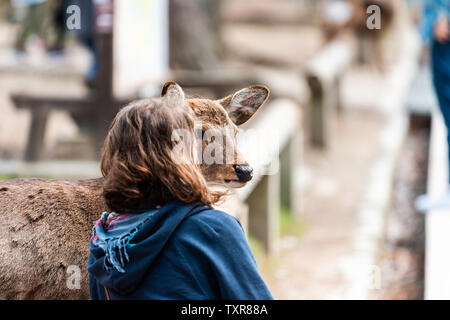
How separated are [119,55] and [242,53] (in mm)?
7942

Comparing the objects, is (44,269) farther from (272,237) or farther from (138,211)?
(272,237)

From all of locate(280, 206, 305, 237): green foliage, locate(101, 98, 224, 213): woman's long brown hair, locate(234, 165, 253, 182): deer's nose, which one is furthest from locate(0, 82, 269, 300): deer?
locate(280, 206, 305, 237): green foliage

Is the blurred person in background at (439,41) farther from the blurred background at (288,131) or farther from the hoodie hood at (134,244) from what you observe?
the hoodie hood at (134,244)

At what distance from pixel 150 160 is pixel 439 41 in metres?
3.50

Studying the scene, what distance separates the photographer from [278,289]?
5105 millimetres

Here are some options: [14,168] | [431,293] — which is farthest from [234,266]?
[14,168]

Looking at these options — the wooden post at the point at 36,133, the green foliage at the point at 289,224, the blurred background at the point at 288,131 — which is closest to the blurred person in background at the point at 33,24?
the blurred background at the point at 288,131

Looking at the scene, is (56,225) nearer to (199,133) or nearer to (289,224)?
(199,133)

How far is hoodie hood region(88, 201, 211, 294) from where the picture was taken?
1.96 m

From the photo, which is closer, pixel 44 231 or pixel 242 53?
pixel 44 231

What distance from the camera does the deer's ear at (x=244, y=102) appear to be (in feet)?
8.46

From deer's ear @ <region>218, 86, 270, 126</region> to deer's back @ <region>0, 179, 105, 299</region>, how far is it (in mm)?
587

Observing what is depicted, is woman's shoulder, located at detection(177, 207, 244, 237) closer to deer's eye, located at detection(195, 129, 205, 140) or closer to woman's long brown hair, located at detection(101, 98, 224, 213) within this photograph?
woman's long brown hair, located at detection(101, 98, 224, 213)

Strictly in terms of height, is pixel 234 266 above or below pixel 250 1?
below
